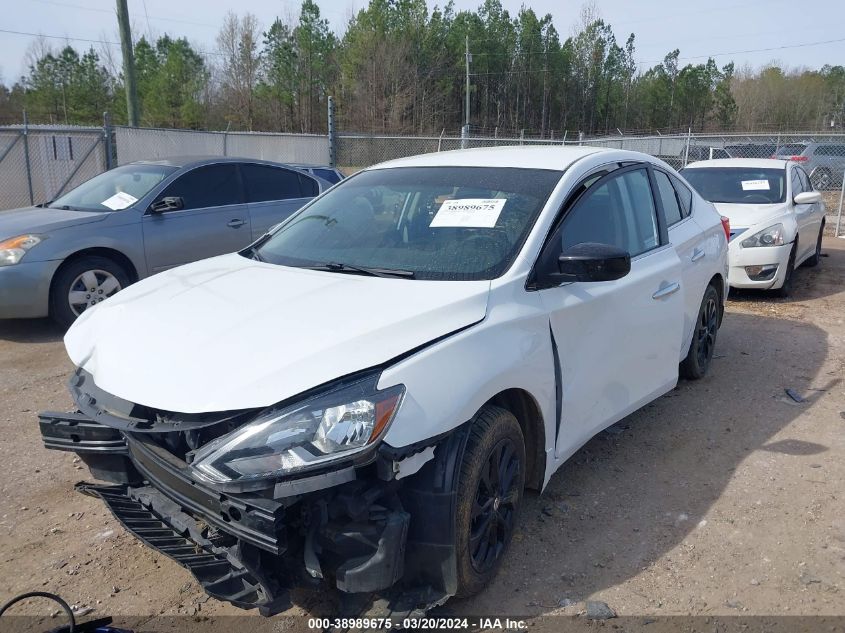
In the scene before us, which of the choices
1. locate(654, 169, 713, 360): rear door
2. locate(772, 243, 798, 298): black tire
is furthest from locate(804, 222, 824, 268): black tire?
locate(654, 169, 713, 360): rear door

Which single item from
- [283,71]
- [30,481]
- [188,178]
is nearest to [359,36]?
Result: [283,71]

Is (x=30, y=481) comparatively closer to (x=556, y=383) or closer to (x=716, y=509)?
(x=556, y=383)

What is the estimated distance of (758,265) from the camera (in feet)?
25.9

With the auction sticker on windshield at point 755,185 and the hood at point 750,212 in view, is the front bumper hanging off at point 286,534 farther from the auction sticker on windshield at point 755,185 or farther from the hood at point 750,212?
the auction sticker on windshield at point 755,185

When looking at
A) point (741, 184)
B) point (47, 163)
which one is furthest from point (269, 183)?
point (47, 163)

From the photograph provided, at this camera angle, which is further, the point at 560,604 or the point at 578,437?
the point at 578,437

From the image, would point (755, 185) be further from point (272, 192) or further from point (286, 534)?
point (286, 534)

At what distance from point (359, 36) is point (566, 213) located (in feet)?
180

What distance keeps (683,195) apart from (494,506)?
3.17 meters

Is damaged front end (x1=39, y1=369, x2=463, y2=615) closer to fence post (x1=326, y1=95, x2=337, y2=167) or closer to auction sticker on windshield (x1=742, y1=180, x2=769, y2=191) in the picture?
auction sticker on windshield (x1=742, y1=180, x2=769, y2=191)

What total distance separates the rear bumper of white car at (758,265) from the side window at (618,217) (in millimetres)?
4187

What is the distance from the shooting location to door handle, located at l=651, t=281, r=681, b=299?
3.83 m

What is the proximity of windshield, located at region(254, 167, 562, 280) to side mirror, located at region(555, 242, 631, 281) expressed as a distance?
22cm

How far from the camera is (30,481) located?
3742 millimetres
